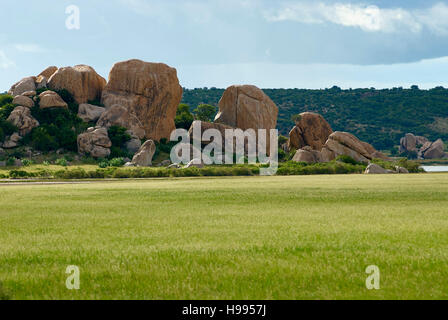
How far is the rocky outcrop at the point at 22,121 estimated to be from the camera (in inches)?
3078

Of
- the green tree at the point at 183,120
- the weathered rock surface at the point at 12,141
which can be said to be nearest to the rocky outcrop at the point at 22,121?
the weathered rock surface at the point at 12,141

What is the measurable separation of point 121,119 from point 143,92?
20.7 feet

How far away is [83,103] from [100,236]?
78462 mm

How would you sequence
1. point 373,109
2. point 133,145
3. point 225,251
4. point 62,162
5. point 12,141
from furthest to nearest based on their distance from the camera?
point 373,109 < point 133,145 < point 12,141 < point 62,162 < point 225,251

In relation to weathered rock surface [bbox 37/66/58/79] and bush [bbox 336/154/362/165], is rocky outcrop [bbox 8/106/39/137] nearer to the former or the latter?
weathered rock surface [bbox 37/66/58/79]

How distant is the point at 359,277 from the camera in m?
8.56

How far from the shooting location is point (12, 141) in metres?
75.8

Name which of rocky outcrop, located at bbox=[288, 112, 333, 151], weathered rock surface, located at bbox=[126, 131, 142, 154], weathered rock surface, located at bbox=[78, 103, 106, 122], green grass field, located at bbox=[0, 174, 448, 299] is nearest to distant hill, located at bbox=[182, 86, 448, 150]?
rocky outcrop, located at bbox=[288, 112, 333, 151]

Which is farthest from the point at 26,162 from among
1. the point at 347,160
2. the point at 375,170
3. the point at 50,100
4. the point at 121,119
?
the point at 375,170

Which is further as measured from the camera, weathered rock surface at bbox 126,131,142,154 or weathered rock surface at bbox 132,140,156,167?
weathered rock surface at bbox 126,131,142,154

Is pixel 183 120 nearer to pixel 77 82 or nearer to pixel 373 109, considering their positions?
pixel 77 82

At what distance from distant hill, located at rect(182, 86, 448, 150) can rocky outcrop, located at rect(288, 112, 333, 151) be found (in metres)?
77.0

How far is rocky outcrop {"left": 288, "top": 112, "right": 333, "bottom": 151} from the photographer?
278 ft
